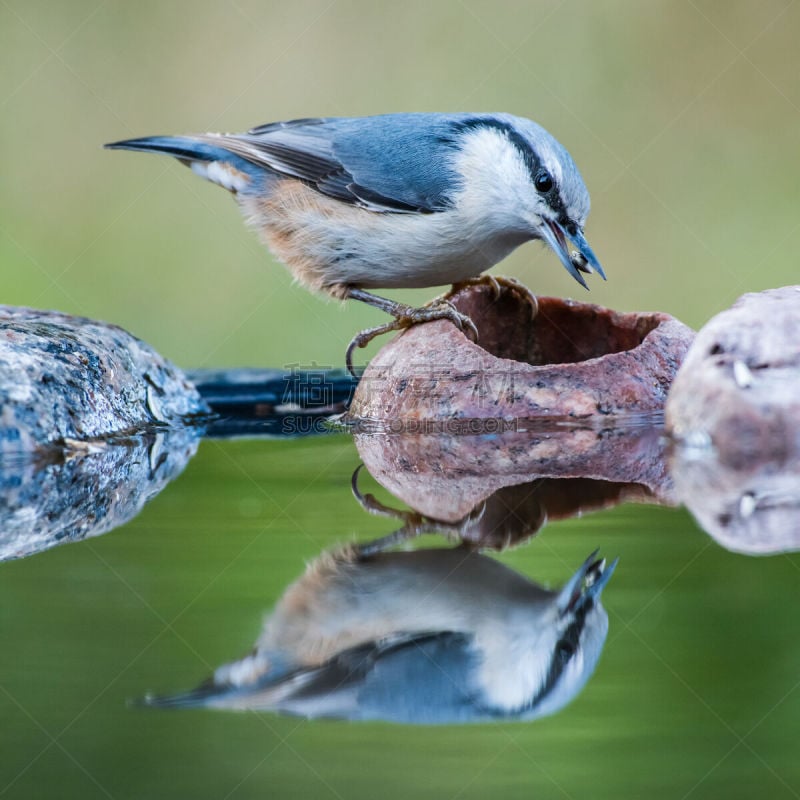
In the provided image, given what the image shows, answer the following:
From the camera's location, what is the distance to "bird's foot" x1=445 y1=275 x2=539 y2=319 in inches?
162

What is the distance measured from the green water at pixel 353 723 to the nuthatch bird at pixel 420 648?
0.11 ft

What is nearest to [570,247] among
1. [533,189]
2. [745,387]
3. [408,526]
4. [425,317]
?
[533,189]

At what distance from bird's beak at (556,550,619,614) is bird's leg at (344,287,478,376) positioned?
1.80 metres

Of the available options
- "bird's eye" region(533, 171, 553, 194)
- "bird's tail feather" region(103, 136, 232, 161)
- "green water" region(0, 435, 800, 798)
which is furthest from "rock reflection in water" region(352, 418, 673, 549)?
"bird's tail feather" region(103, 136, 232, 161)

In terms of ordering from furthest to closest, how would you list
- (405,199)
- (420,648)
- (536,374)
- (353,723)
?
(405,199)
(536,374)
(420,648)
(353,723)

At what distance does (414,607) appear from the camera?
6.07 feet

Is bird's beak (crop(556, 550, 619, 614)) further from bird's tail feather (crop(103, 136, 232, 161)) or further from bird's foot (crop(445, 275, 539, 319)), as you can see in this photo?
bird's tail feather (crop(103, 136, 232, 161))

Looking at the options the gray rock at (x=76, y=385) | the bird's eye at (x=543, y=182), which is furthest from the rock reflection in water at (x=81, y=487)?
the bird's eye at (x=543, y=182)

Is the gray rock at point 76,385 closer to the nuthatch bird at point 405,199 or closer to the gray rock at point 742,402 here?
the nuthatch bird at point 405,199

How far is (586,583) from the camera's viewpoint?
6.55ft

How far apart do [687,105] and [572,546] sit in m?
5.56

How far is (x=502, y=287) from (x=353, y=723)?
9.35ft

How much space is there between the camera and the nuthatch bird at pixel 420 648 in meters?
1.55

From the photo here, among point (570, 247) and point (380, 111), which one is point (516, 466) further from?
point (380, 111)
